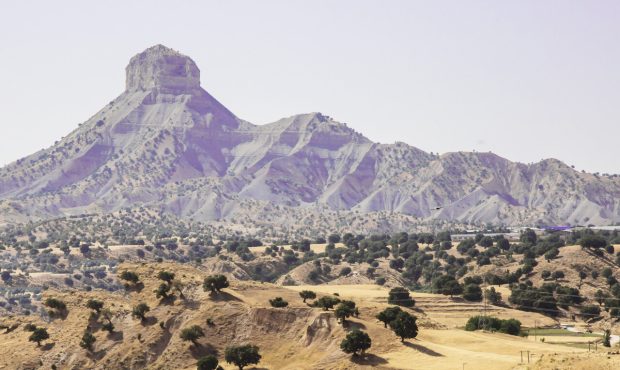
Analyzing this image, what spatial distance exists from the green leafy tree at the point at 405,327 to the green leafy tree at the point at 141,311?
29252 millimetres

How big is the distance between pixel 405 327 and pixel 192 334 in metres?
22.7

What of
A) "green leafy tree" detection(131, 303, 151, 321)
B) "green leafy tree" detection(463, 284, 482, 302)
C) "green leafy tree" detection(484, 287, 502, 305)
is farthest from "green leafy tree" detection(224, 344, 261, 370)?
"green leafy tree" detection(484, 287, 502, 305)

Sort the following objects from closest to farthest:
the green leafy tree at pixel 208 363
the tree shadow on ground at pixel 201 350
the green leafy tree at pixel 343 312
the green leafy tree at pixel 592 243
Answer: the green leafy tree at pixel 208 363, the green leafy tree at pixel 343 312, the tree shadow on ground at pixel 201 350, the green leafy tree at pixel 592 243

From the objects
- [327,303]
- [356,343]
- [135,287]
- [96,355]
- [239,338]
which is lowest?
[96,355]

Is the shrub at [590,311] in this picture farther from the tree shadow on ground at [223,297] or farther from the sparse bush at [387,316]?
the tree shadow on ground at [223,297]

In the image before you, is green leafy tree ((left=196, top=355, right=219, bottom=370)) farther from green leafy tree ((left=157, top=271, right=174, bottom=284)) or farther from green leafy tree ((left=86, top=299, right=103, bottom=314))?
green leafy tree ((left=86, top=299, right=103, bottom=314))

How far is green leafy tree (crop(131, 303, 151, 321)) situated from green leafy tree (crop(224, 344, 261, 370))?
54.6 ft

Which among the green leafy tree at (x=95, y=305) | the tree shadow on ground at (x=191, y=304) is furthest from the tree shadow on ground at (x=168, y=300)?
the green leafy tree at (x=95, y=305)

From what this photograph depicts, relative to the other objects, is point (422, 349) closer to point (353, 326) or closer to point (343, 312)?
point (353, 326)

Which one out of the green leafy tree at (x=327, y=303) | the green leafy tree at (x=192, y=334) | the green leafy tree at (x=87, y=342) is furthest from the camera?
the green leafy tree at (x=87, y=342)

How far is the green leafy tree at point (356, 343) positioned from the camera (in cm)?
10019

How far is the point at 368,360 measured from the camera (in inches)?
3922

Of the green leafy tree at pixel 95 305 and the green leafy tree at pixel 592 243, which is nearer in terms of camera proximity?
the green leafy tree at pixel 95 305

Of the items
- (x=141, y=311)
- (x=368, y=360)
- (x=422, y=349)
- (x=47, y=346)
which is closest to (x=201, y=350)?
(x=141, y=311)
